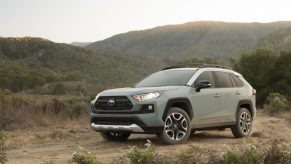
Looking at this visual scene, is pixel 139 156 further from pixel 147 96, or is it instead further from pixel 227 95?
pixel 227 95

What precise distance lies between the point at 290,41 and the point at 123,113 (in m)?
85.9

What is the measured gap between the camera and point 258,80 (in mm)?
38062

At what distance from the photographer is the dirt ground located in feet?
31.9

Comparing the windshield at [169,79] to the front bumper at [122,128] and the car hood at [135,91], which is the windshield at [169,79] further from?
the front bumper at [122,128]

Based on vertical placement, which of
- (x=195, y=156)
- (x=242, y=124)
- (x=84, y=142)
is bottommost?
(x=84, y=142)

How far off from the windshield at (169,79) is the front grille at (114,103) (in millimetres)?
1146

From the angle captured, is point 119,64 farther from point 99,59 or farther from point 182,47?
point 182,47

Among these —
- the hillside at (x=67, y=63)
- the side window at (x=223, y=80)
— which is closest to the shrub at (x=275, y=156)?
the side window at (x=223, y=80)

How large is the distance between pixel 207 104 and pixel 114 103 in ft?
Answer: 7.02

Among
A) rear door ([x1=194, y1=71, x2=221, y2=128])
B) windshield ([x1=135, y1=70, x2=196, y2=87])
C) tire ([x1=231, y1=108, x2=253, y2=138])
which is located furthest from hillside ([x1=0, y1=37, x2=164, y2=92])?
rear door ([x1=194, y1=71, x2=221, y2=128])

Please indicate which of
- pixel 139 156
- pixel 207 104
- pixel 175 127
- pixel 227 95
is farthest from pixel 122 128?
pixel 139 156

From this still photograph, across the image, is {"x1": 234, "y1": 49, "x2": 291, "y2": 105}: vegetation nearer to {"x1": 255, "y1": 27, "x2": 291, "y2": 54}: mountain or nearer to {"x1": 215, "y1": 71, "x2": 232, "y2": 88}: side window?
{"x1": 215, "y1": 71, "x2": 232, "y2": 88}: side window

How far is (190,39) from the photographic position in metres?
160

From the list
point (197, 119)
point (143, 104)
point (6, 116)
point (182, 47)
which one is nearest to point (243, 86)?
point (197, 119)
